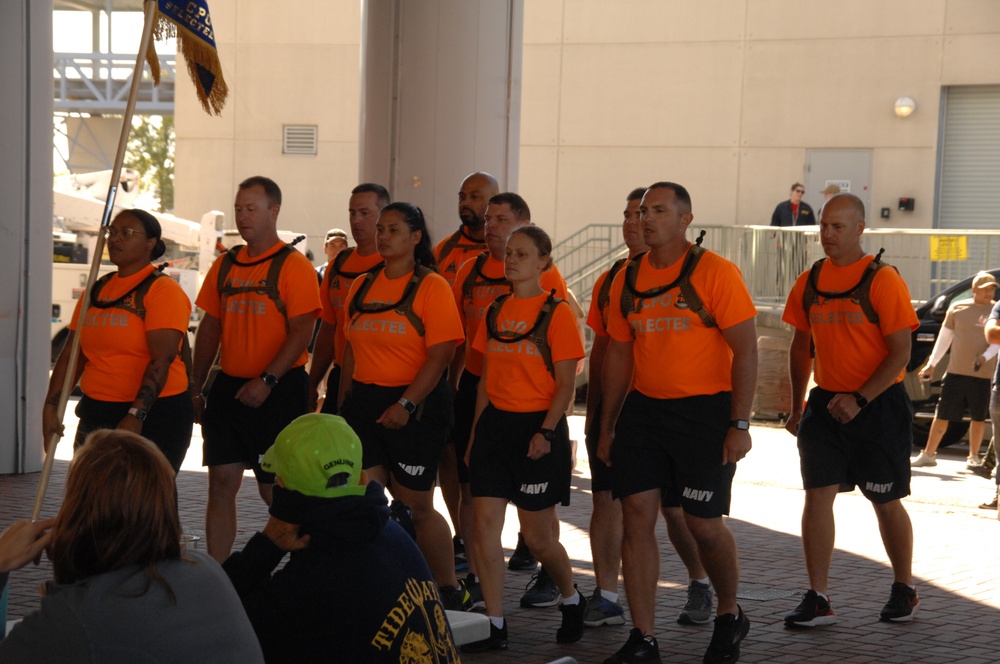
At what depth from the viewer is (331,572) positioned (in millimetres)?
3395

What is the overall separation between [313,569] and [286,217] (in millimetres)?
26044

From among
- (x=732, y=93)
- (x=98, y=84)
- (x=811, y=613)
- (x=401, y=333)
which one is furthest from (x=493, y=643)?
(x=98, y=84)

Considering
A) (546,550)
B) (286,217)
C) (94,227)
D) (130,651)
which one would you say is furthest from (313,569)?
(286,217)

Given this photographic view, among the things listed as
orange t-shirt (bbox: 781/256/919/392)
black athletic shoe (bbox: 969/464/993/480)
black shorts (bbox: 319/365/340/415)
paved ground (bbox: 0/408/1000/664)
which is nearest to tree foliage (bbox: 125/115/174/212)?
paved ground (bbox: 0/408/1000/664)

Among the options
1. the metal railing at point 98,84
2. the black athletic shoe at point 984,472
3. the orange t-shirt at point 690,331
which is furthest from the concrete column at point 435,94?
the metal railing at point 98,84

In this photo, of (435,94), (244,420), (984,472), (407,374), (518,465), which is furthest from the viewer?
(984,472)

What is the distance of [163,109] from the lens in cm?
4078

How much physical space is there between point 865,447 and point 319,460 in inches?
172

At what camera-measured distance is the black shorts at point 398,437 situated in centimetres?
686

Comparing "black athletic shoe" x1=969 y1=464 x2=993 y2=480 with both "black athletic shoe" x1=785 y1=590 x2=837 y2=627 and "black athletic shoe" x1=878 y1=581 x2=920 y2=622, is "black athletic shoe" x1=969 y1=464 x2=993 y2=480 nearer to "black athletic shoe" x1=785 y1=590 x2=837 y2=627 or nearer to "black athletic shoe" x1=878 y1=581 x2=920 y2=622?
"black athletic shoe" x1=878 y1=581 x2=920 y2=622

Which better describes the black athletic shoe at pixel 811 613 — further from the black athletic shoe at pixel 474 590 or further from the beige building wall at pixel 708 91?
the beige building wall at pixel 708 91

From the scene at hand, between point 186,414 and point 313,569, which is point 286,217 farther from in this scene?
point 313,569

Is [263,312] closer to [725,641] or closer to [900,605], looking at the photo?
[725,641]

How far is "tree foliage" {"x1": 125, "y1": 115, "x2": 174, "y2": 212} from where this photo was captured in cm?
5584
